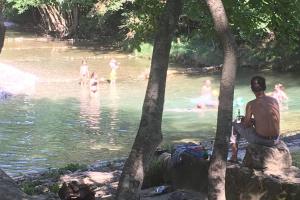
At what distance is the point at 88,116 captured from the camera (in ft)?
69.9

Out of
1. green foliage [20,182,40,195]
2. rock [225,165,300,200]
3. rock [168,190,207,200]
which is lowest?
green foliage [20,182,40,195]

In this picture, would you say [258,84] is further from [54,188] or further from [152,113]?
[54,188]

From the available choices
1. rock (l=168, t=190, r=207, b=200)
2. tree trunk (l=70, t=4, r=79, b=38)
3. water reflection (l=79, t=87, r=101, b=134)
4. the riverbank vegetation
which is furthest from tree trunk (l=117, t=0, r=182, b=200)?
tree trunk (l=70, t=4, r=79, b=38)

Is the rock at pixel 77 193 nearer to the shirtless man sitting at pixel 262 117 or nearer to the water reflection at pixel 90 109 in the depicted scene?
the shirtless man sitting at pixel 262 117

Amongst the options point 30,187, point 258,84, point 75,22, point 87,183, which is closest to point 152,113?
point 258,84

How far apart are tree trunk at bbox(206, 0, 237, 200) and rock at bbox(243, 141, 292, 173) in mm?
1707

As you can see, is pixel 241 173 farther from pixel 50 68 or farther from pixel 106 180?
pixel 50 68

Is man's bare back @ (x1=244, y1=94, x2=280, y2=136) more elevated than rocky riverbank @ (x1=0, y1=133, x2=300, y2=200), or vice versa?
man's bare back @ (x1=244, y1=94, x2=280, y2=136)

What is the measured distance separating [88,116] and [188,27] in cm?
1773

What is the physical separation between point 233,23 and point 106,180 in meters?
4.54

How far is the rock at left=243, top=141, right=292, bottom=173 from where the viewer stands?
727cm

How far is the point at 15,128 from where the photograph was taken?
19.2 metres

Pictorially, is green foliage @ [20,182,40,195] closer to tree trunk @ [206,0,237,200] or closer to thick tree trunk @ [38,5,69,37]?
tree trunk @ [206,0,237,200]

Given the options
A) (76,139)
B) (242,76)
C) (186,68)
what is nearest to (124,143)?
(76,139)
